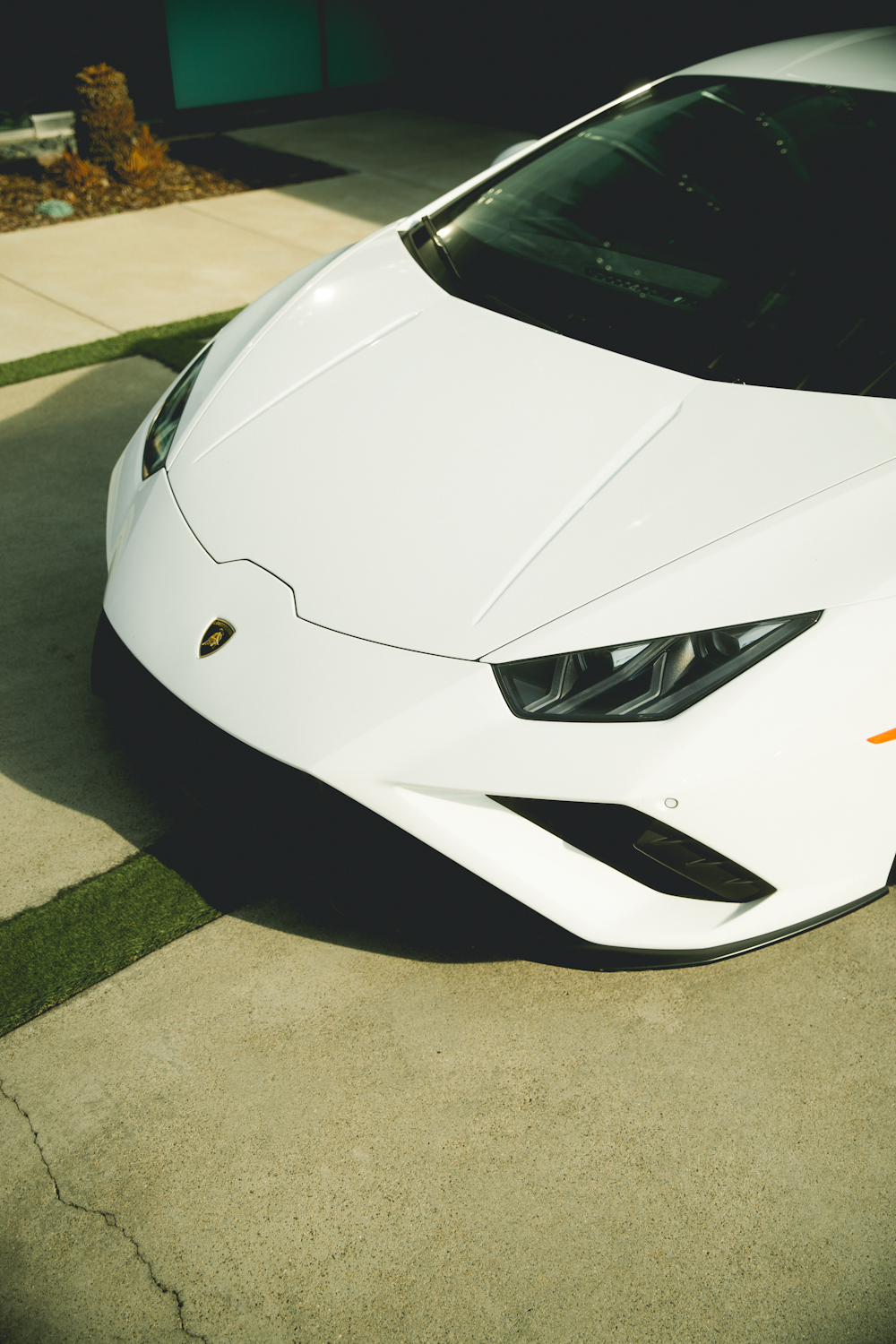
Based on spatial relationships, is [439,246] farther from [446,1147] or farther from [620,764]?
[446,1147]

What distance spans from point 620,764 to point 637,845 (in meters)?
0.15

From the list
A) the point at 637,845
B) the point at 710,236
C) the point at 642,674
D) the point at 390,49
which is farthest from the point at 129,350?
the point at 390,49

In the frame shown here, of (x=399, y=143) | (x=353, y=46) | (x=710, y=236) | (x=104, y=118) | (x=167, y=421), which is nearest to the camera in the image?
(x=167, y=421)

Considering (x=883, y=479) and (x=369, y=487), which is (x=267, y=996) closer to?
(x=369, y=487)

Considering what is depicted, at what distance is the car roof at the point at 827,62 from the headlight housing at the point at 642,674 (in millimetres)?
A: 1955

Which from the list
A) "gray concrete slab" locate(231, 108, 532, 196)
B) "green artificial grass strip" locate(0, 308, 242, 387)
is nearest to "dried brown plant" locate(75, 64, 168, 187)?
"gray concrete slab" locate(231, 108, 532, 196)

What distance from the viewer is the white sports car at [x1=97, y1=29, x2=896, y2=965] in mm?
1813

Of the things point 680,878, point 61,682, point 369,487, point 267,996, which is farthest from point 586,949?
point 61,682

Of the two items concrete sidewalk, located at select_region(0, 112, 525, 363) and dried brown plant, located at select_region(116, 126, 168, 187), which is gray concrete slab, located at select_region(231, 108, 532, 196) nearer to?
concrete sidewalk, located at select_region(0, 112, 525, 363)

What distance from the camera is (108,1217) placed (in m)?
1.77

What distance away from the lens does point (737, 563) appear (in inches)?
73.9

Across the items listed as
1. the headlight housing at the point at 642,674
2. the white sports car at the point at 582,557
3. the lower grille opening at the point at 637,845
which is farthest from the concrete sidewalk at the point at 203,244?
the lower grille opening at the point at 637,845

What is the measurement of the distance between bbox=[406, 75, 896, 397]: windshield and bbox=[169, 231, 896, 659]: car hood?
0.40 ft

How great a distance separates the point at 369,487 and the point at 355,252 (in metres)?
1.08
